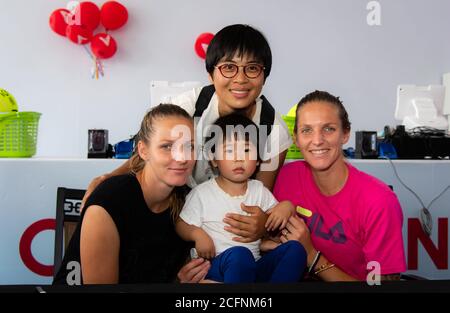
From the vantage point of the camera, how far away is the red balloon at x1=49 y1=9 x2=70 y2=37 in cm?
278

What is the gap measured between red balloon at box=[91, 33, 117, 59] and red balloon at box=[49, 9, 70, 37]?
0.63 ft

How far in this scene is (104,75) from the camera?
2.98 metres

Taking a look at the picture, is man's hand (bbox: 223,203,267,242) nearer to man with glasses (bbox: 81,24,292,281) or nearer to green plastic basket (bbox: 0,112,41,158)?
man with glasses (bbox: 81,24,292,281)

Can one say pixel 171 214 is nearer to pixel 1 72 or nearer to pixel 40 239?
pixel 40 239

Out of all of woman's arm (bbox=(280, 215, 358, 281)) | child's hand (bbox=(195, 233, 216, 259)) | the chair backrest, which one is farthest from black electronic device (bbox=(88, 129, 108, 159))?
woman's arm (bbox=(280, 215, 358, 281))

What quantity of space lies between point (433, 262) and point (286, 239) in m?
0.93

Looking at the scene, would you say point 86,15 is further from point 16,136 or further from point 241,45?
point 241,45

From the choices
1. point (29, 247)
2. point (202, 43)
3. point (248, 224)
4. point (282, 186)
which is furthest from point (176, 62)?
point (248, 224)

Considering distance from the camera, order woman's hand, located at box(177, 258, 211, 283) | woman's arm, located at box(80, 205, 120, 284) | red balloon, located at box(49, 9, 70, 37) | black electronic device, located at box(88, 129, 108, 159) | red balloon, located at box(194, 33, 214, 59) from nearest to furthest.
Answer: woman's arm, located at box(80, 205, 120, 284) → woman's hand, located at box(177, 258, 211, 283) → black electronic device, located at box(88, 129, 108, 159) → red balloon, located at box(49, 9, 70, 37) → red balloon, located at box(194, 33, 214, 59)

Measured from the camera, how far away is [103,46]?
2.83m

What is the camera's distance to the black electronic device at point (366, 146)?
1620 mm

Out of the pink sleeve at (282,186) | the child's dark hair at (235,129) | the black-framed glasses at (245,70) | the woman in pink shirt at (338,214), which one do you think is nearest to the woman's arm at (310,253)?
the woman in pink shirt at (338,214)

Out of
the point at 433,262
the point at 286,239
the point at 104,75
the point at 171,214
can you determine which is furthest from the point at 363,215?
the point at 104,75

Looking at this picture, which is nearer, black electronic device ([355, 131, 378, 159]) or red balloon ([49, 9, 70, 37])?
black electronic device ([355, 131, 378, 159])
